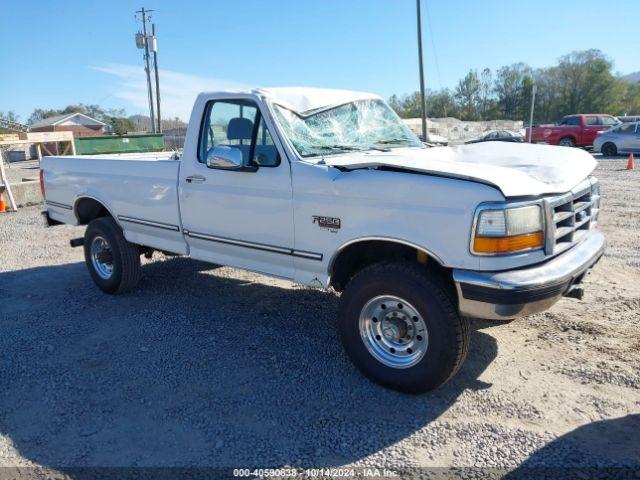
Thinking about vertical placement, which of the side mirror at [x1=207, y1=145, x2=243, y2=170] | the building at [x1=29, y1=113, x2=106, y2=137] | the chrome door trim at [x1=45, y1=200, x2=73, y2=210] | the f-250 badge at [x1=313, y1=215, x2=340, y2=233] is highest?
the building at [x1=29, y1=113, x2=106, y2=137]

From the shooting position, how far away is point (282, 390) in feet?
11.9

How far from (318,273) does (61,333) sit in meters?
2.66

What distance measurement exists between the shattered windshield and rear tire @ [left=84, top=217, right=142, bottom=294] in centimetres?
261

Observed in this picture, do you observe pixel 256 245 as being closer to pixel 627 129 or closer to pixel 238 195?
pixel 238 195

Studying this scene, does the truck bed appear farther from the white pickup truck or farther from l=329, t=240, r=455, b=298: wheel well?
l=329, t=240, r=455, b=298: wheel well

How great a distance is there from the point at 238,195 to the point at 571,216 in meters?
2.51

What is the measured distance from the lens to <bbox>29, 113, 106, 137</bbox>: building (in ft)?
218

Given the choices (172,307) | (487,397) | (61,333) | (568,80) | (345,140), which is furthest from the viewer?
(568,80)

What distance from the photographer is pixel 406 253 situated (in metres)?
3.61

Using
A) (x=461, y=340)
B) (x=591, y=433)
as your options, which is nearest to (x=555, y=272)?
(x=461, y=340)

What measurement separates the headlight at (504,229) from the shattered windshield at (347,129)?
5.09 feet

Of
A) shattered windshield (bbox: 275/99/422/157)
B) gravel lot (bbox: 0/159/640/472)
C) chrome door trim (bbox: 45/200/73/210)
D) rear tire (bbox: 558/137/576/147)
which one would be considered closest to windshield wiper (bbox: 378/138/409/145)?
shattered windshield (bbox: 275/99/422/157)

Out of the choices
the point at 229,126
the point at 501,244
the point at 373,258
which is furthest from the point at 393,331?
the point at 229,126

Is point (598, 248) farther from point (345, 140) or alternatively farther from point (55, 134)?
point (55, 134)
